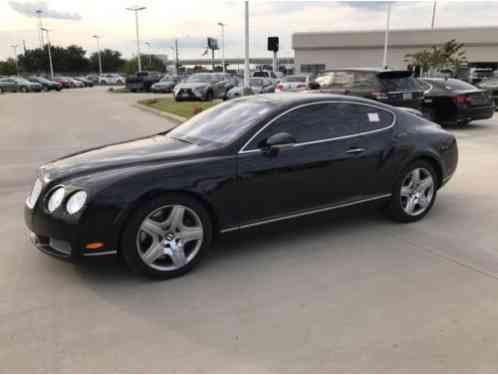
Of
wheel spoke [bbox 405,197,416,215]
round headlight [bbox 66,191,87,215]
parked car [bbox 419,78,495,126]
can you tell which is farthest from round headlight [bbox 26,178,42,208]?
parked car [bbox 419,78,495,126]

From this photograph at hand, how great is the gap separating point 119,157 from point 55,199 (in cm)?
66

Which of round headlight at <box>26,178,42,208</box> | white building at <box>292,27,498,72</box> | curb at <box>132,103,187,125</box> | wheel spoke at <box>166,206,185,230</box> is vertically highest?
white building at <box>292,27,498,72</box>

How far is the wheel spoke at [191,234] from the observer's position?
3605mm

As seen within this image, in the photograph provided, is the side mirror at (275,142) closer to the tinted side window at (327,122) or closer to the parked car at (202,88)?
the tinted side window at (327,122)

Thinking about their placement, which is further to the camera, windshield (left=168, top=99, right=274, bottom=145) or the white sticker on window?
the white sticker on window

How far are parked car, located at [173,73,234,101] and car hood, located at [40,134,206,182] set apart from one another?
1692 centimetres

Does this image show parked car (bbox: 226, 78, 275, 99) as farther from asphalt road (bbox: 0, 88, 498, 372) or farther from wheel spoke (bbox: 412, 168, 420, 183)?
asphalt road (bbox: 0, 88, 498, 372)

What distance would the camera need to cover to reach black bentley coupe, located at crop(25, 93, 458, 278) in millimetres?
3355

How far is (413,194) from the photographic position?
4824mm

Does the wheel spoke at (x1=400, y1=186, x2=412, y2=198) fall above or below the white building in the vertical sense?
below

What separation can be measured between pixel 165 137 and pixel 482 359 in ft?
11.1

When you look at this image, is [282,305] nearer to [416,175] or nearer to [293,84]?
[416,175]

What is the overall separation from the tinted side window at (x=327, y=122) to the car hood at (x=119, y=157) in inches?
24.8

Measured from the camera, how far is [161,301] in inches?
128
